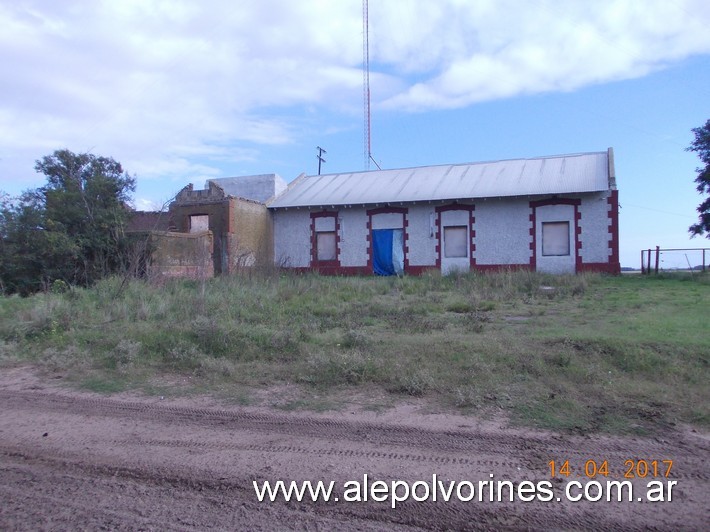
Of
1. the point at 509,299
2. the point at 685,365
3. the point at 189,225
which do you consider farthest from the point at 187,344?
the point at 189,225

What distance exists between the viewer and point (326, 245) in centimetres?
2591

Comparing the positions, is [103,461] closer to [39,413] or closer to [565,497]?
[39,413]

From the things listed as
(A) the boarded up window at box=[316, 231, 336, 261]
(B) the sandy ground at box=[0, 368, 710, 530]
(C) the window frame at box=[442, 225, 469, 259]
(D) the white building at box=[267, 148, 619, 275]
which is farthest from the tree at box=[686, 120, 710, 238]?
(B) the sandy ground at box=[0, 368, 710, 530]

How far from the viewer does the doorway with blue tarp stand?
2452 cm

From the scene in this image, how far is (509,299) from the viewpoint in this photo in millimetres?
13508

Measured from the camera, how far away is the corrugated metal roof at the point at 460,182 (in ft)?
74.0

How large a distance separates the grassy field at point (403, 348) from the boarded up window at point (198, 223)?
11.4 m

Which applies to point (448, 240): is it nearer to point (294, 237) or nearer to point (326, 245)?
point (326, 245)

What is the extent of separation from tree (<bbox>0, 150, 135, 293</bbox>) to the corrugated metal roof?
870 centimetres

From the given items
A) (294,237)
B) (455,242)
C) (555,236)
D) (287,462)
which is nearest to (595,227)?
(555,236)

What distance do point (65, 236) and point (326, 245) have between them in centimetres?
1137

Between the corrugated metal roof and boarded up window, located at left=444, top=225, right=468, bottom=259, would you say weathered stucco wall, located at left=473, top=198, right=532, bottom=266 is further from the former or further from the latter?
the corrugated metal roof

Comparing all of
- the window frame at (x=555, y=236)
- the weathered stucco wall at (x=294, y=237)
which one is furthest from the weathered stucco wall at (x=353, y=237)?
the window frame at (x=555, y=236)

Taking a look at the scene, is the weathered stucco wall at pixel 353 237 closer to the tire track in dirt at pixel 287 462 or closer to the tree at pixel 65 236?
the tree at pixel 65 236
